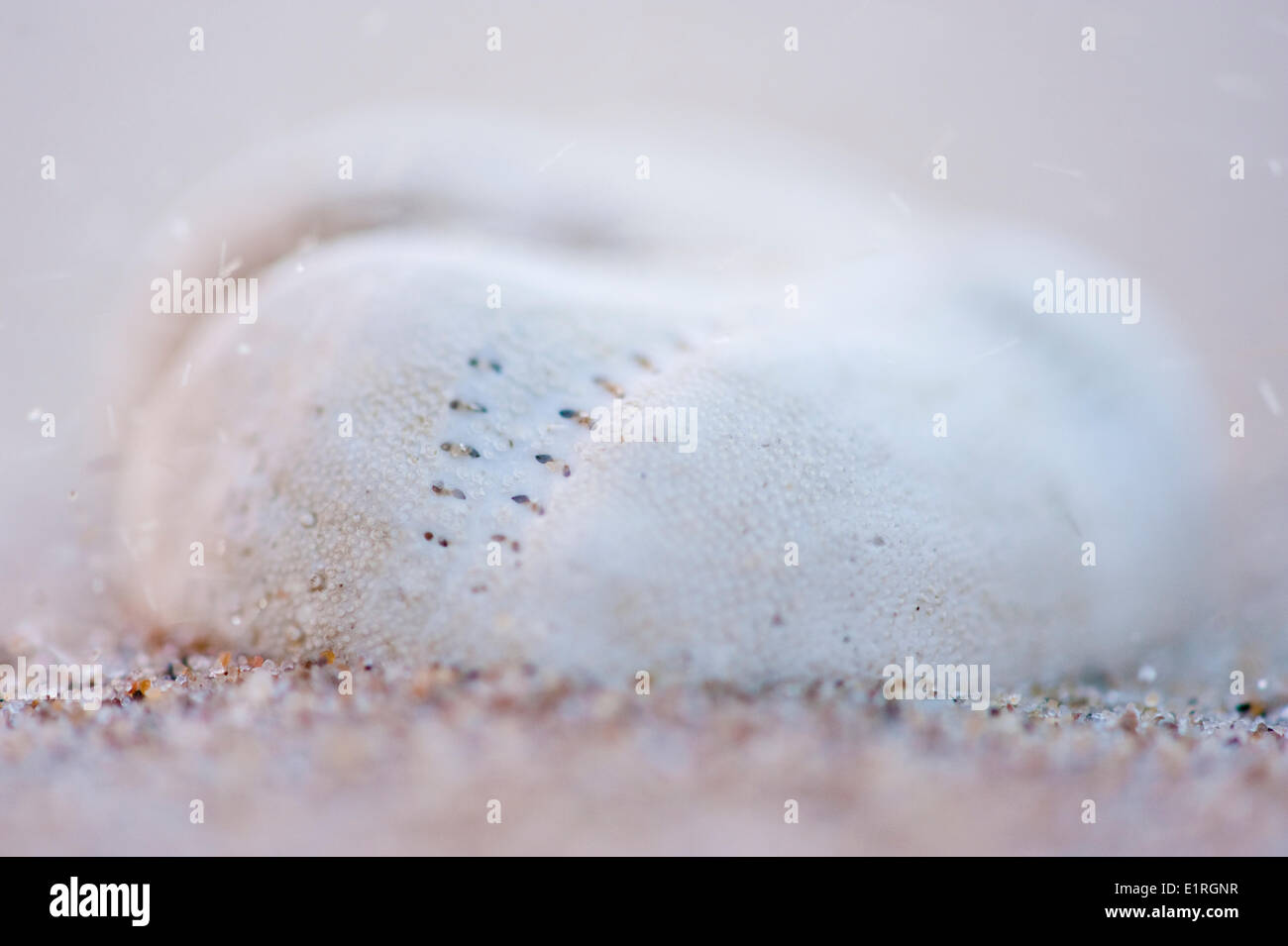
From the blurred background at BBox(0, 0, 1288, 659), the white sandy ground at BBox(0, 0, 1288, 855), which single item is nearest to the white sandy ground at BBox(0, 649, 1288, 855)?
the white sandy ground at BBox(0, 0, 1288, 855)

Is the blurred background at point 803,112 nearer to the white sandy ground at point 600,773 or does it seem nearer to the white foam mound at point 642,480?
the white foam mound at point 642,480

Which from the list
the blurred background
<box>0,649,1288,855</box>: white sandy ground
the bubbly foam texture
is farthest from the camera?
the blurred background

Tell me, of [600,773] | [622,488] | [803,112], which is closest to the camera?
[600,773]

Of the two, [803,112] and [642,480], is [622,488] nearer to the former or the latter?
[642,480]

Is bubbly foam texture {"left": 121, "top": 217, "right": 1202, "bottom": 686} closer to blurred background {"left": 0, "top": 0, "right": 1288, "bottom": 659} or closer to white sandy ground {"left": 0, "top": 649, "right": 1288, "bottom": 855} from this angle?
white sandy ground {"left": 0, "top": 649, "right": 1288, "bottom": 855}

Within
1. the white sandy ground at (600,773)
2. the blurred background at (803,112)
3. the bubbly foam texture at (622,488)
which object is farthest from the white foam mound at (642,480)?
the blurred background at (803,112)

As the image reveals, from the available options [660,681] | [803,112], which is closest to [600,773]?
[660,681]
